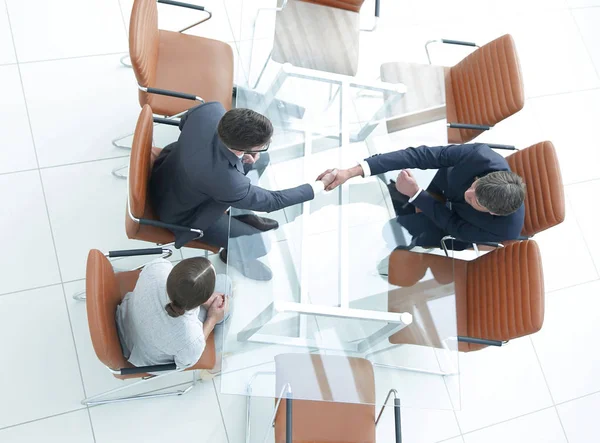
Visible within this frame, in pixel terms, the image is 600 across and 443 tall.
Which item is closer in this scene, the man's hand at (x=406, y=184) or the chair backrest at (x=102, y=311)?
the chair backrest at (x=102, y=311)

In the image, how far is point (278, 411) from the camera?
7.31ft

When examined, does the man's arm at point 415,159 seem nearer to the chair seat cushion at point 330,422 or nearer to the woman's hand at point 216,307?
the woman's hand at point 216,307

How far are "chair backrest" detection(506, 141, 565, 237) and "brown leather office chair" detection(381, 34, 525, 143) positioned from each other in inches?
11.6

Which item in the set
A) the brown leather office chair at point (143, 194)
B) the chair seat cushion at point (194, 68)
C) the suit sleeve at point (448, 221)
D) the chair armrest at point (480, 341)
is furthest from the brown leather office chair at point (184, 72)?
the chair armrest at point (480, 341)

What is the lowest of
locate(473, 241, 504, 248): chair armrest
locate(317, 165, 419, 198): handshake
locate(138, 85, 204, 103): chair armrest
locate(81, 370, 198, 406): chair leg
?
locate(81, 370, 198, 406): chair leg

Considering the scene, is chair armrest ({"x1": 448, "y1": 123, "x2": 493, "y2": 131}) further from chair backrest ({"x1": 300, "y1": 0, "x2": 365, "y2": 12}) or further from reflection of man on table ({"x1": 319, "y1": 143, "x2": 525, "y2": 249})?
chair backrest ({"x1": 300, "y1": 0, "x2": 365, "y2": 12})

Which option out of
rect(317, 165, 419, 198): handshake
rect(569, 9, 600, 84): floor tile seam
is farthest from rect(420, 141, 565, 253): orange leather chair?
rect(569, 9, 600, 84): floor tile seam

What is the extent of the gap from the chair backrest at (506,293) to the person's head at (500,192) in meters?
0.22

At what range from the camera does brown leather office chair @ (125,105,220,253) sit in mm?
2000

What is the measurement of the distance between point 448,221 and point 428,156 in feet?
0.99

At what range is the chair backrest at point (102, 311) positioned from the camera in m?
1.78

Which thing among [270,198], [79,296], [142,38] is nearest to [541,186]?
[270,198]

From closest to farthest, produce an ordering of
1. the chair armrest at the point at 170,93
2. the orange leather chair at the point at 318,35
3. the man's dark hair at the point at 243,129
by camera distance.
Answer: the man's dark hair at the point at 243,129, the chair armrest at the point at 170,93, the orange leather chair at the point at 318,35

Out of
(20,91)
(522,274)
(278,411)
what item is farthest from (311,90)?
(20,91)
